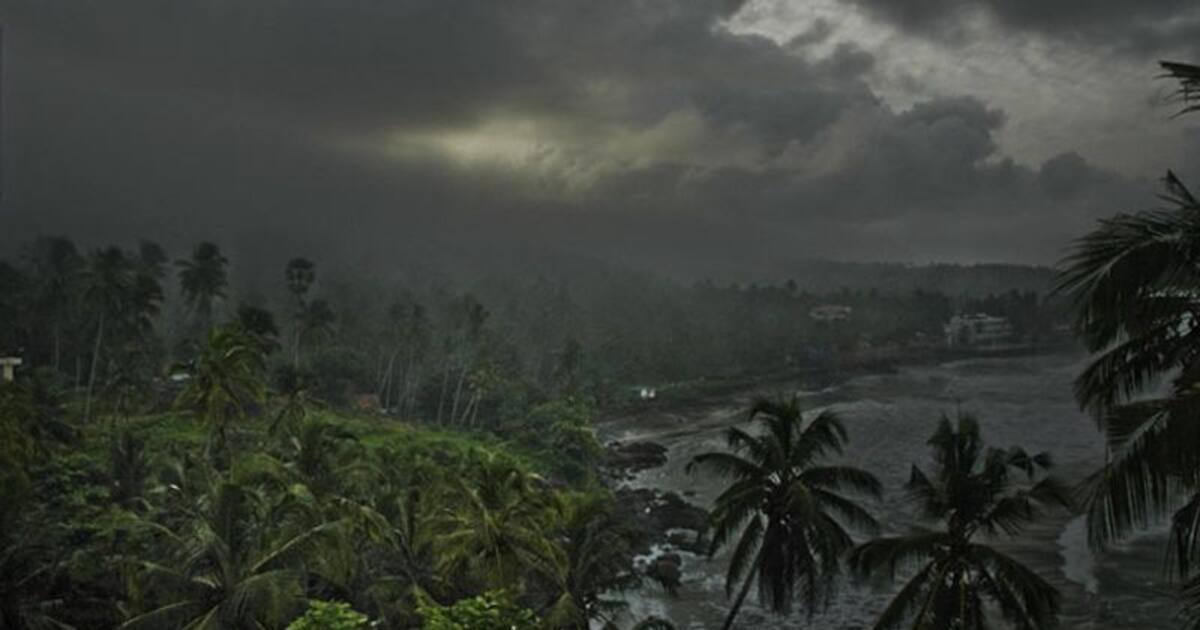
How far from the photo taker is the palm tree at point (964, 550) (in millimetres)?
20031

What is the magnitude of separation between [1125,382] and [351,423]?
8274 centimetres

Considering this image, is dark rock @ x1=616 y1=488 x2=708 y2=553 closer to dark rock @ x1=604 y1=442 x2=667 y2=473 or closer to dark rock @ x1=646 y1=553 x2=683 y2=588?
dark rock @ x1=646 y1=553 x2=683 y2=588

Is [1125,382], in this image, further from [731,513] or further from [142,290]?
[142,290]

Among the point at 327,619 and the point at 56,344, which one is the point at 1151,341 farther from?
the point at 56,344

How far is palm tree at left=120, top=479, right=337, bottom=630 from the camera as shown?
2348cm

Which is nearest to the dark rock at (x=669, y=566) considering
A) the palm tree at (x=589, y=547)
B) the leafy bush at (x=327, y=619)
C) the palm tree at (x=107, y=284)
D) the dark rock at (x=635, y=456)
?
the palm tree at (x=589, y=547)

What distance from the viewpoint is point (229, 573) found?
2458 centimetres

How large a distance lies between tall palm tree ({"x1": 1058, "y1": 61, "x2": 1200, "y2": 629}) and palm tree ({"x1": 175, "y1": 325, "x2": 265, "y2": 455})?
42.7 m

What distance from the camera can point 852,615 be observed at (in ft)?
152

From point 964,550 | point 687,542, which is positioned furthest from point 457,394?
point 964,550

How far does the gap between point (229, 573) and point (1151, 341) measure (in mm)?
23292

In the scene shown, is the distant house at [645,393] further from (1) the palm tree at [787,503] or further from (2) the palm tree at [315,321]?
(1) the palm tree at [787,503]

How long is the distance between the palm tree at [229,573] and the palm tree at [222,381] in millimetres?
18956

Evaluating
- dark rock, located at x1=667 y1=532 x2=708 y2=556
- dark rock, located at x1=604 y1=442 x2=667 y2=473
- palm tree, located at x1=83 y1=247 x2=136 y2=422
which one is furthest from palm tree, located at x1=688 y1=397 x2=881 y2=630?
palm tree, located at x1=83 y1=247 x2=136 y2=422
